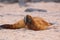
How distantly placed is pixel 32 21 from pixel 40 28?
0.19 meters

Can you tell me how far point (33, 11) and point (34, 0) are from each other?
2.29 m

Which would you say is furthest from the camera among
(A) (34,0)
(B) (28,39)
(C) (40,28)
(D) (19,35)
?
(A) (34,0)

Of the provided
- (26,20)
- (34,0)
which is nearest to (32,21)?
(26,20)

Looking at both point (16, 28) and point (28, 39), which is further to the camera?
point (16, 28)

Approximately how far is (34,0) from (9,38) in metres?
5.50

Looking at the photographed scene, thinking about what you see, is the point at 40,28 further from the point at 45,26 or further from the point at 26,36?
the point at 26,36

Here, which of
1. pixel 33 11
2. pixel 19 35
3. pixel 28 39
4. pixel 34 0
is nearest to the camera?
pixel 28 39

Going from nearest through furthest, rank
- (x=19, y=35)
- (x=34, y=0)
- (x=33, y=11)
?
(x=19, y=35) < (x=33, y=11) < (x=34, y=0)

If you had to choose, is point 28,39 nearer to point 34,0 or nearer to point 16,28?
point 16,28

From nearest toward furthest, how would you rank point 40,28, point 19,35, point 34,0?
1. point 19,35
2. point 40,28
3. point 34,0

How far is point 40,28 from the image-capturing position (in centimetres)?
421

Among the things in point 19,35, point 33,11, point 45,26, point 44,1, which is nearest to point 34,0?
point 44,1

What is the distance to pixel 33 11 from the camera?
682cm

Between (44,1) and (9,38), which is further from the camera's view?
(44,1)
